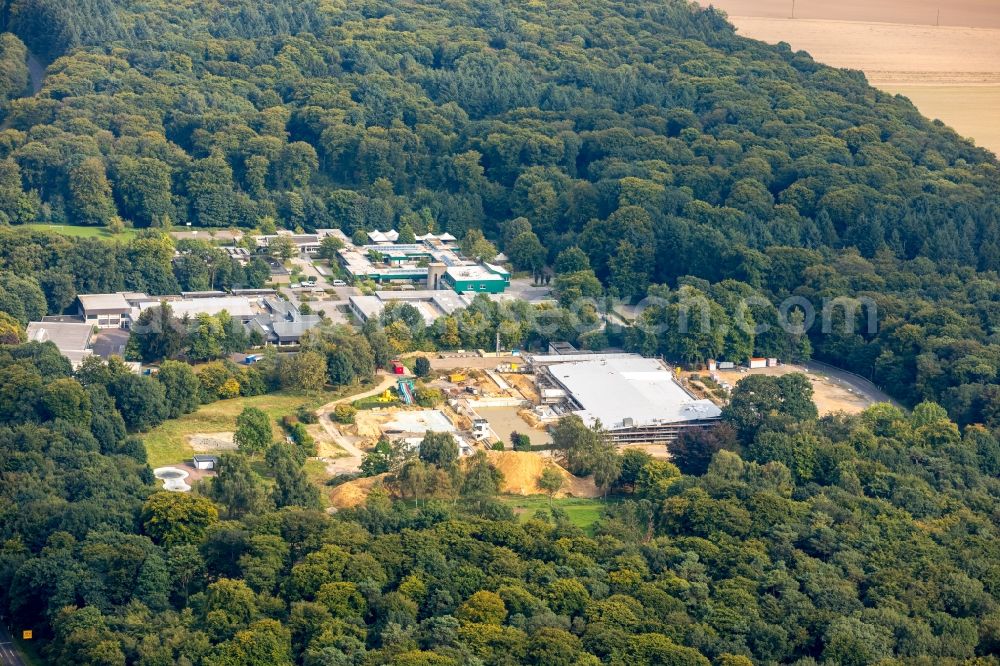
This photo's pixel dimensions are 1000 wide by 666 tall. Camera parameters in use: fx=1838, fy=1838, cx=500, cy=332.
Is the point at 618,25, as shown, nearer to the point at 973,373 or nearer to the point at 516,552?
the point at 973,373

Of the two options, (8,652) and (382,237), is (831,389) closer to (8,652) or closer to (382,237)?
(382,237)

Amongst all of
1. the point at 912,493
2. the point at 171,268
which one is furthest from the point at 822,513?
the point at 171,268

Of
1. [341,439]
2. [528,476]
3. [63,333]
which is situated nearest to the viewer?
[528,476]

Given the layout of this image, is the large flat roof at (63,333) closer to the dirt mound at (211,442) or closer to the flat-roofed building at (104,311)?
the flat-roofed building at (104,311)

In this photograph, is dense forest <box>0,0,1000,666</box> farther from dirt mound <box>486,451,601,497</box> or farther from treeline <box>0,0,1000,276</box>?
dirt mound <box>486,451,601,497</box>

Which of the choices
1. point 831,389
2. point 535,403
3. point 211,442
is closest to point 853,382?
point 831,389
